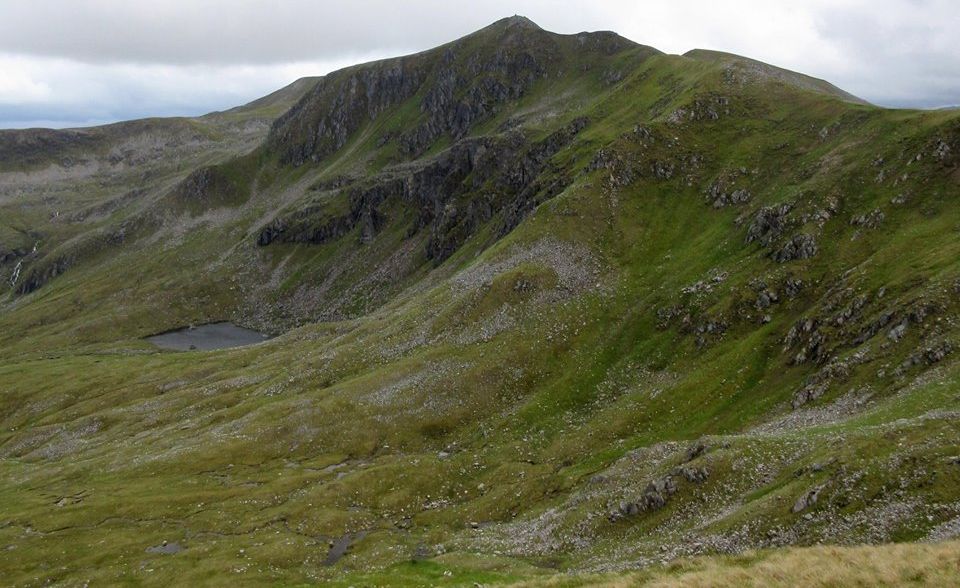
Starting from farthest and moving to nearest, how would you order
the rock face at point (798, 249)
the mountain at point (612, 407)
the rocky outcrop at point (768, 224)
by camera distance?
the rocky outcrop at point (768, 224)
the rock face at point (798, 249)
the mountain at point (612, 407)

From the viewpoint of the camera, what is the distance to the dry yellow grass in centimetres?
2366

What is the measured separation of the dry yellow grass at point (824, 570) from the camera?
77.6 feet

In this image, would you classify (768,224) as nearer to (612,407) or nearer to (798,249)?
(798,249)

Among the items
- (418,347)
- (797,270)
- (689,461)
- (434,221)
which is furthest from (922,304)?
(434,221)

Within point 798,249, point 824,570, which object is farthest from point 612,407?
point 824,570

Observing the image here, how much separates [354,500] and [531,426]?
78.7ft

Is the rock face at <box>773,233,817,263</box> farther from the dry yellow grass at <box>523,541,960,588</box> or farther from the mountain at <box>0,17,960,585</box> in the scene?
the dry yellow grass at <box>523,541,960,588</box>

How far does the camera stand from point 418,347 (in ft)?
330

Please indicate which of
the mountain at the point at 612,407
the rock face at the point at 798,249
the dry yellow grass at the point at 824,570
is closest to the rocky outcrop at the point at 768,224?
the mountain at the point at 612,407

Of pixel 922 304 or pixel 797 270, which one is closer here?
pixel 922 304

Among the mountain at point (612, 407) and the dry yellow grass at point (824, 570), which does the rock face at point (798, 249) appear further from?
Result: the dry yellow grass at point (824, 570)

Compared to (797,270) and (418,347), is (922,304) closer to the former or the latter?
(797,270)

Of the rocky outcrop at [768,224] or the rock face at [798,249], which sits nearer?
the rock face at [798,249]

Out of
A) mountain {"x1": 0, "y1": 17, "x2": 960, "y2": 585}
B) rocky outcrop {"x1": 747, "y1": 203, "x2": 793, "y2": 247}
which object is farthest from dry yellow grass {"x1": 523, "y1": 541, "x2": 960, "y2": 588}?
rocky outcrop {"x1": 747, "y1": 203, "x2": 793, "y2": 247}
